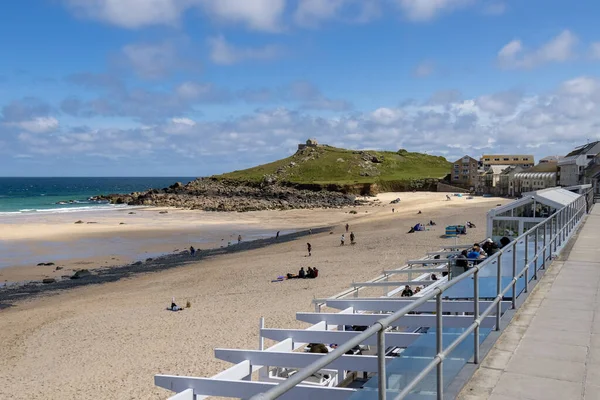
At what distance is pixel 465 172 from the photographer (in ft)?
342

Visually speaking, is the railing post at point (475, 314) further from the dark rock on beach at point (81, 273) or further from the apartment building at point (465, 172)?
the apartment building at point (465, 172)

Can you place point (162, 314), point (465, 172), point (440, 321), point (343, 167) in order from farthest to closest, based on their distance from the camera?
point (343, 167) < point (465, 172) < point (162, 314) < point (440, 321)

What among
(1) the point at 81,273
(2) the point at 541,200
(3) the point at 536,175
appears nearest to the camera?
(2) the point at 541,200

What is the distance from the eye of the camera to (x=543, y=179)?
7306 cm

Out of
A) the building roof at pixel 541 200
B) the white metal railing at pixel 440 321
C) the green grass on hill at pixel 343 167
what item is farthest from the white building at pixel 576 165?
the green grass on hill at pixel 343 167

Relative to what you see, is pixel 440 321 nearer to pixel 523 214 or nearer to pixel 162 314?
pixel 523 214

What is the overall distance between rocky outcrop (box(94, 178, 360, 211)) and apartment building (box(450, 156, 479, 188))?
81.1 ft

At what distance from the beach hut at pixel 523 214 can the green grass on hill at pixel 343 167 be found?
10387cm

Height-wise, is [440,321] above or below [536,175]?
below

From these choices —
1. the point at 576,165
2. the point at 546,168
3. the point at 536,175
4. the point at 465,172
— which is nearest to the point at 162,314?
the point at 576,165

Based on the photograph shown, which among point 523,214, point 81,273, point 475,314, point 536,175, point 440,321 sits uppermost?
point 536,175

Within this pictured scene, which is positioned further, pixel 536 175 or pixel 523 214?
pixel 536 175

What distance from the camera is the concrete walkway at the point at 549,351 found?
5027 mm

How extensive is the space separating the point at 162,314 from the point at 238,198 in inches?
3083
